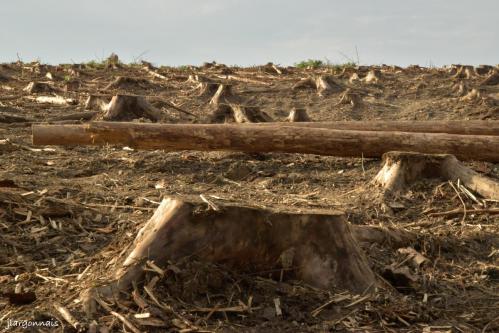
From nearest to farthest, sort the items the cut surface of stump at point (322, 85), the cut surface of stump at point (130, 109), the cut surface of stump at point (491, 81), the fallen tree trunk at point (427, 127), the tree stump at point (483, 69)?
the fallen tree trunk at point (427, 127) < the cut surface of stump at point (130, 109) < the cut surface of stump at point (322, 85) < the cut surface of stump at point (491, 81) < the tree stump at point (483, 69)

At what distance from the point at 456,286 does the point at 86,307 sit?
2673mm

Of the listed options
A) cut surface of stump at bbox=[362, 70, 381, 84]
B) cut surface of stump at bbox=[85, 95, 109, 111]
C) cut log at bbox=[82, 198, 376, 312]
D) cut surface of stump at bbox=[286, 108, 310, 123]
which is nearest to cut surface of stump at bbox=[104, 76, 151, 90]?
cut surface of stump at bbox=[85, 95, 109, 111]

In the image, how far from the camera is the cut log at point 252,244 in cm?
372

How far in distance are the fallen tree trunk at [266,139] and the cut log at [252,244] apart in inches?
148

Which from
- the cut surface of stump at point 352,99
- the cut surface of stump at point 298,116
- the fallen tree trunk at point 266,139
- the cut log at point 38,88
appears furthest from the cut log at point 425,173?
the cut log at point 38,88

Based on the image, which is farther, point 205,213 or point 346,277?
point 346,277

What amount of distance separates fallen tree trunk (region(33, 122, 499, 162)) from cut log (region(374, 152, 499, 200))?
2.80 ft

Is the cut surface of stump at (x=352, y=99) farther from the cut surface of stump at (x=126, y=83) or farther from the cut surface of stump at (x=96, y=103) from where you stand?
the cut surface of stump at (x=126, y=83)

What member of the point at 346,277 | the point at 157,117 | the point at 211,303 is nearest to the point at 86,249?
the point at 211,303

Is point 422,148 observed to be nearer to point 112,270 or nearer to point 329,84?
point 112,270

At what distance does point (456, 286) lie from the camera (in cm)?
448

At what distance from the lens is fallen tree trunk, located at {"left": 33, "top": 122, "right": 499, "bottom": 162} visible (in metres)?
7.69

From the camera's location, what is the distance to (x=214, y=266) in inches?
147

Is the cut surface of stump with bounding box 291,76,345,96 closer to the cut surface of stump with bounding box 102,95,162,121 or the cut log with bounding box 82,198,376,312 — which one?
the cut surface of stump with bounding box 102,95,162,121
